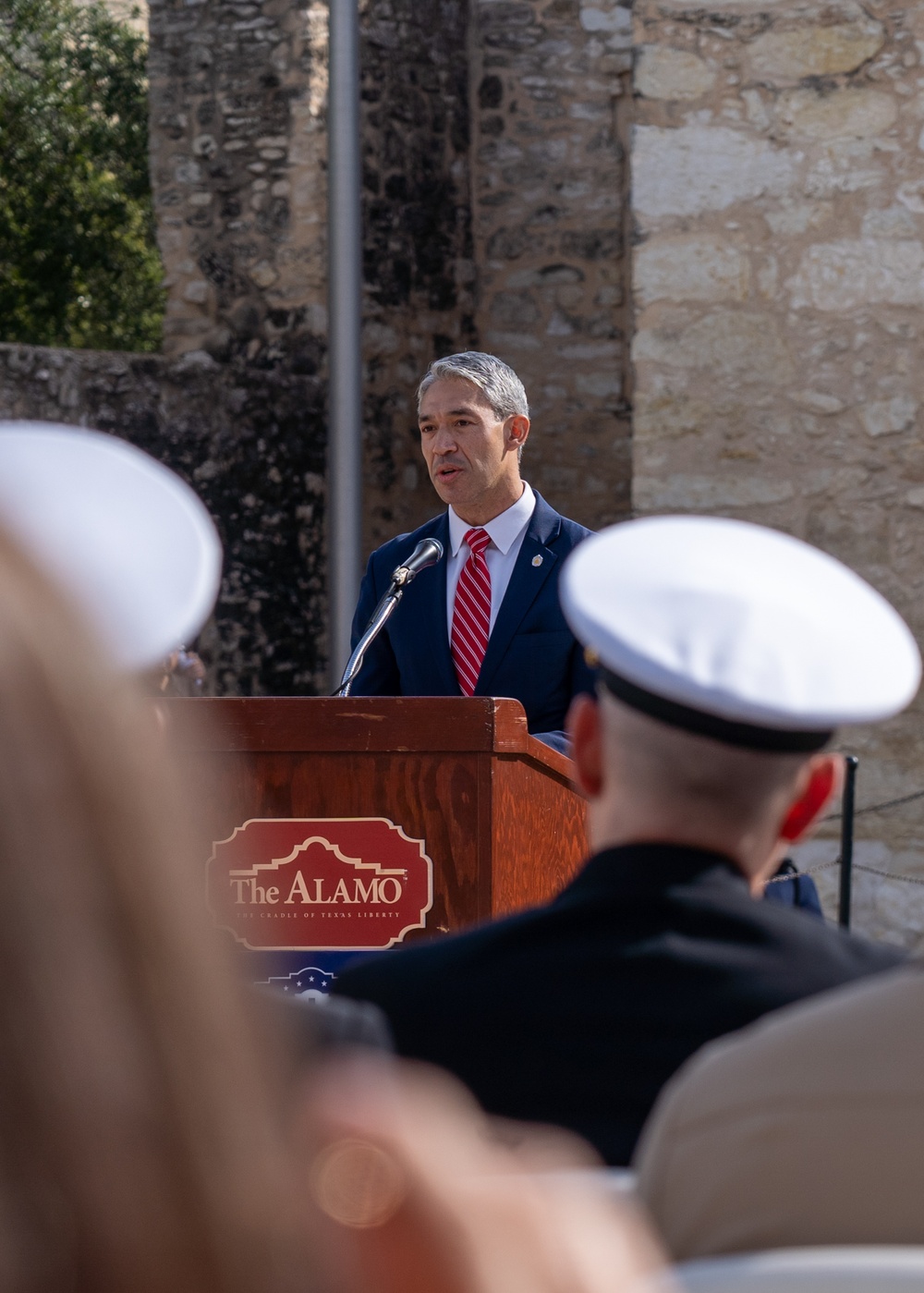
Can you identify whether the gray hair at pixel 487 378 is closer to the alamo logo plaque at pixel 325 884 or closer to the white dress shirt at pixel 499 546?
the white dress shirt at pixel 499 546

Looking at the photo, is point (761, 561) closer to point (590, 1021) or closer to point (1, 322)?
point (590, 1021)

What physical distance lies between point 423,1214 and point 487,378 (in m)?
3.73

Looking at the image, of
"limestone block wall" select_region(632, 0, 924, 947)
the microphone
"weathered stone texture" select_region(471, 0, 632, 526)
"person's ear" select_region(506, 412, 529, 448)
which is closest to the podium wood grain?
the microphone

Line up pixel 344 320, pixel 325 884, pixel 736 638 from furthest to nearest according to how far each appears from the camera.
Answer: pixel 344 320 < pixel 325 884 < pixel 736 638

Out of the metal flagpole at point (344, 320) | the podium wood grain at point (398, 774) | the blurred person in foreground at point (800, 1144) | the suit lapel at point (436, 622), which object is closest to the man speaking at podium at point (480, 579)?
the suit lapel at point (436, 622)

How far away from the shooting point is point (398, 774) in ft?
9.15

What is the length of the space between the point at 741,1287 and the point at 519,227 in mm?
9742

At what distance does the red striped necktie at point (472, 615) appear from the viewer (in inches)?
153

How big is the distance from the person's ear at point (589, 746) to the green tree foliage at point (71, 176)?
1531 centimetres

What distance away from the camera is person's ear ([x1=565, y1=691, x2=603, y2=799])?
1.59 m

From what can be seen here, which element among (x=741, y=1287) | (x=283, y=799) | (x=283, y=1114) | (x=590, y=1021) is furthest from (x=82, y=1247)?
(x=283, y=799)

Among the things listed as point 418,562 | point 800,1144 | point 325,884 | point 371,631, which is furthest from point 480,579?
point 800,1144

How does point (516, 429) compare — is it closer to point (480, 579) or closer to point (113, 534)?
point (480, 579)

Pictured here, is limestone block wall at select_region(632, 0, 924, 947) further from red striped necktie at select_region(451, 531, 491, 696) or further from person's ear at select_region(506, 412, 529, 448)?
red striped necktie at select_region(451, 531, 491, 696)
